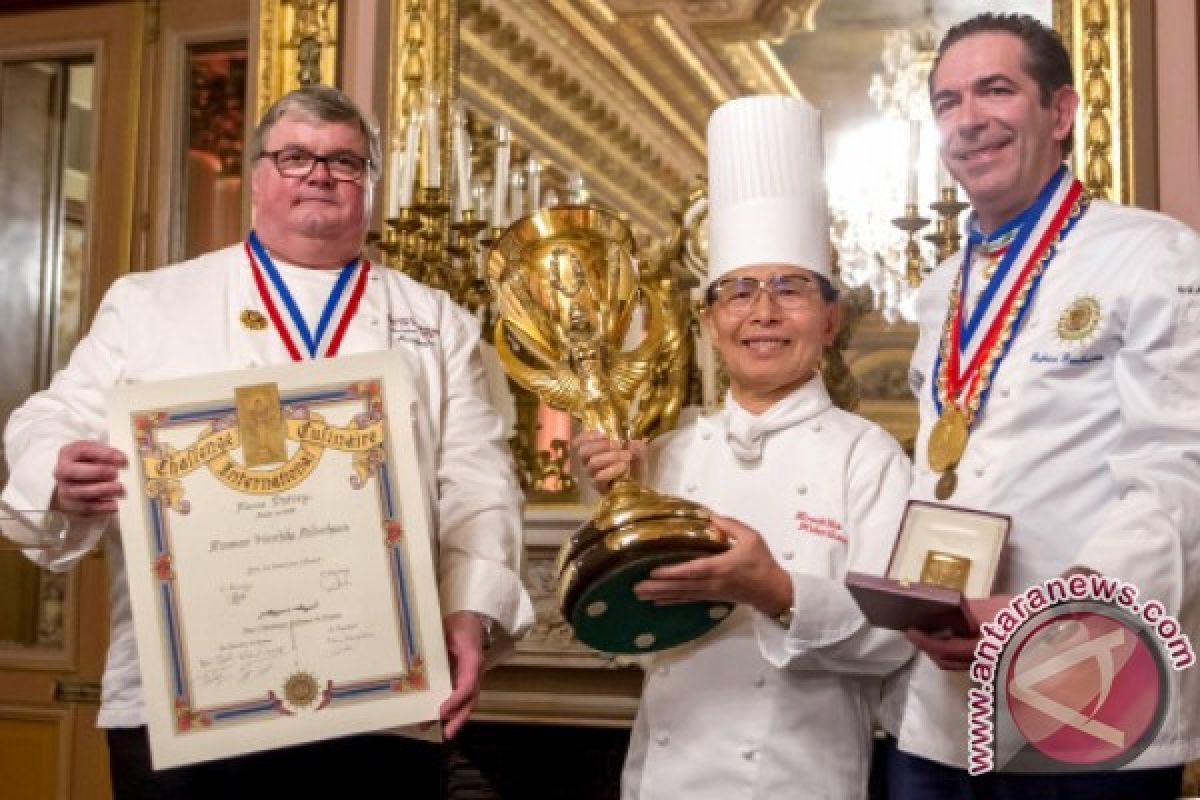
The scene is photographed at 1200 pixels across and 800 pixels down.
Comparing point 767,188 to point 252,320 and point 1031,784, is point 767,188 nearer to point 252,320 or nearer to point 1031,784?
point 252,320

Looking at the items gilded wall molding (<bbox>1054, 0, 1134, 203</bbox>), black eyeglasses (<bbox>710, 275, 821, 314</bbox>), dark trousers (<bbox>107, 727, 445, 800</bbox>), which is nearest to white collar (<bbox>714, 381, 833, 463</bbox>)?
black eyeglasses (<bbox>710, 275, 821, 314</bbox>)

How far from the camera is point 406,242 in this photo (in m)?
2.45

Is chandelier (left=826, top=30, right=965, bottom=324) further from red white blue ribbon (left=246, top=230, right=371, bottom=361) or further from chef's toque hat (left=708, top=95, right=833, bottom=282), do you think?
red white blue ribbon (left=246, top=230, right=371, bottom=361)

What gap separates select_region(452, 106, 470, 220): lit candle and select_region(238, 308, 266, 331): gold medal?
36.8 inches

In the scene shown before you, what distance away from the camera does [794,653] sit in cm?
142

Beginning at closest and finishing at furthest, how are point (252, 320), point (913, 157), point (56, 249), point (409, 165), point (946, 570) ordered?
point (946, 570) → point (252, 320) → point (913, 157) → point (409, 165) → point (56, 249)

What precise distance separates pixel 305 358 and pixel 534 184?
1.09 m

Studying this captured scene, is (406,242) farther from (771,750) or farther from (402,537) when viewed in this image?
(771,750)

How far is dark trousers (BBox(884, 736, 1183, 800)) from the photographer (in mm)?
1287

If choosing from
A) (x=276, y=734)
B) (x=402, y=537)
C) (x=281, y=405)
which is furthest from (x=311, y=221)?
(x=276, y=734)

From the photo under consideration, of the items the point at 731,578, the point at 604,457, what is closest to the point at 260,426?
the point at 604,457

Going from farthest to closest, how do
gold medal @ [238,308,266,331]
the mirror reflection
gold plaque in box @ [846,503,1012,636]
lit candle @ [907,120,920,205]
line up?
the mirror reflection, lit candle @ [907,120,920,205], gold medal @ [238,308,266,331], gold plaque in box @ [846,503,1012,636]

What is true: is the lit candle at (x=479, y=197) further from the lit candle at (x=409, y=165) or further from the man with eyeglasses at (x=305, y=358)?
the man with eyeglasses at (x=305, y=358)

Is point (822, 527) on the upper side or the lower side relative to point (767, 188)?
lower
